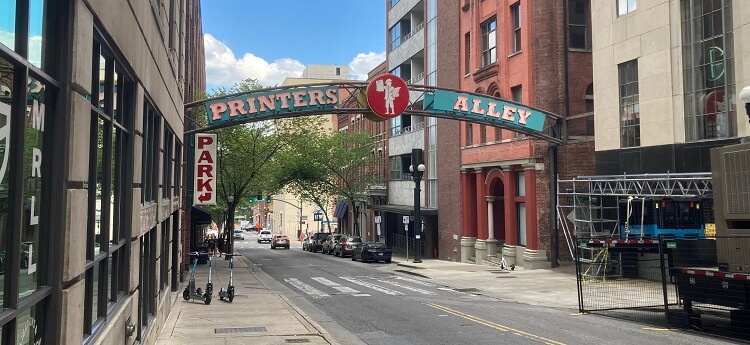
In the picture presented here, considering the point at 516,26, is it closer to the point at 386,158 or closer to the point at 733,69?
the point at 733,69

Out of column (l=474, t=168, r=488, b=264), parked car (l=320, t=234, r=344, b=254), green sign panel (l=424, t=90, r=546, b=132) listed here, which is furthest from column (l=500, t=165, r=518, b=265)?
parked car (l=320, t=234, r=344, b=254)

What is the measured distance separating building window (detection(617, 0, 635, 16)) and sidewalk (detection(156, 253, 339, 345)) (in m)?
16.6

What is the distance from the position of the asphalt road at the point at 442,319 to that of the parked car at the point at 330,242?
A: 72.5 feet

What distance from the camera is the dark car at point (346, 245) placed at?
1625 inches

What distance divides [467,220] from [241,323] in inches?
918

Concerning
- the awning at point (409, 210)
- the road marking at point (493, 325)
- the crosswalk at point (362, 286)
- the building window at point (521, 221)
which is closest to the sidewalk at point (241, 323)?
the crosswalk at point (362, 286)

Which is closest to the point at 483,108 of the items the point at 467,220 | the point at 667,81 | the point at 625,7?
the point at 625,7

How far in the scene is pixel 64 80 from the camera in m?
4.20

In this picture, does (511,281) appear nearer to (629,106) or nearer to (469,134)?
Result: (629,106)

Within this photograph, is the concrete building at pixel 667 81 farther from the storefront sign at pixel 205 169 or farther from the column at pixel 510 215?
the storefront sign at pixel 205 169

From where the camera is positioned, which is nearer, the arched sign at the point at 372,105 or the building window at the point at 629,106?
the arched sign at the point at 372,105

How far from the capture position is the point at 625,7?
2284 cm

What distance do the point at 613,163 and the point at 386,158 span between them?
2846cm

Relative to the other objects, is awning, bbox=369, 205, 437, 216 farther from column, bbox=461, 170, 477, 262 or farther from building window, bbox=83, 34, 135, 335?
building window, bbox=83, 34, 135, 335
